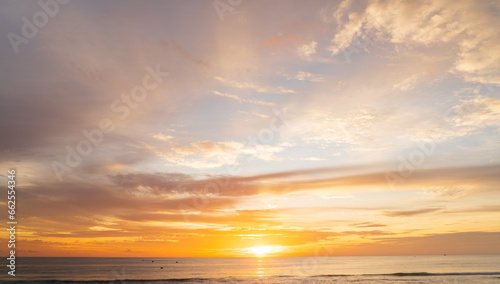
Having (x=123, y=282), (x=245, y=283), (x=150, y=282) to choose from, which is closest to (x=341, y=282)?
(x=245, y=283)

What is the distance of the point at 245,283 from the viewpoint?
77.5m

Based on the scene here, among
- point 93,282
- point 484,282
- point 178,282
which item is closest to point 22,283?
point 93,282

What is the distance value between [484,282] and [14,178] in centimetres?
8665

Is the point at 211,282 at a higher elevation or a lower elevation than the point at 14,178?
lower

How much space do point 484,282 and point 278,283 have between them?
147ft

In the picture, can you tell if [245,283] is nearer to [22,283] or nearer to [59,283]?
[59,283]

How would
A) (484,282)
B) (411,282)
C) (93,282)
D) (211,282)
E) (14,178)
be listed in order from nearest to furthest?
(14,178) < (484,282) < (411,282) < (93,282) < (211,282)

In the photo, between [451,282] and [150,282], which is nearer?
[451,282]

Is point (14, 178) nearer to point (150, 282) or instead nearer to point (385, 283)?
point (150, 282)

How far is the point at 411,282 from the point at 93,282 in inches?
2991

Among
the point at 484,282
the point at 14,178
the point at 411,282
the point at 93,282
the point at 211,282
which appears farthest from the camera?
the point at 211,282

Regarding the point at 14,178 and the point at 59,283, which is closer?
the point at 14,178

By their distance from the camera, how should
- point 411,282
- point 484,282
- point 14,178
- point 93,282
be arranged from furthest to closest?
point 93,282 → point 411,282 → point 484,282 → point 14,178

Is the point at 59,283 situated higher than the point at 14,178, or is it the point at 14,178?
the point at 14,178
